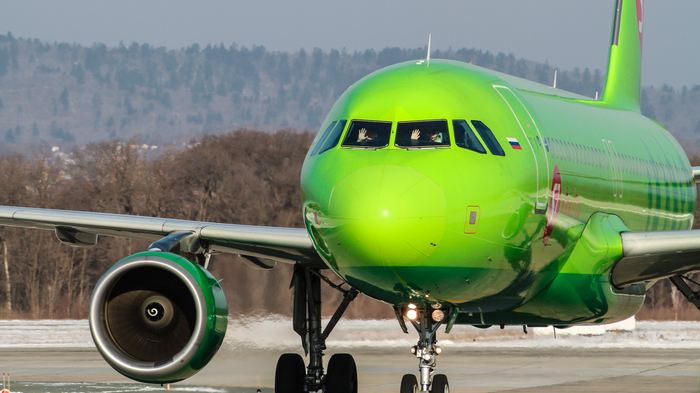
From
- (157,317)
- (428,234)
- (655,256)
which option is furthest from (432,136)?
(655,256)

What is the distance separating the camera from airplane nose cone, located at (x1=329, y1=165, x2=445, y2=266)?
7.81 m

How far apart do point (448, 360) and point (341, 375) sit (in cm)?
1083

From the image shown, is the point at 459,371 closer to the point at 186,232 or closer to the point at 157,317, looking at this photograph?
the point at 186,232

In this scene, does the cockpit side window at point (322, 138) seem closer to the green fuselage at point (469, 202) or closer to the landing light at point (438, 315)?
the green fuselage at point (469, 202)

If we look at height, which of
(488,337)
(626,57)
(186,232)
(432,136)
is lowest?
(488,337)

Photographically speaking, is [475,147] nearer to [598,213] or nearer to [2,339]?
[598,213]

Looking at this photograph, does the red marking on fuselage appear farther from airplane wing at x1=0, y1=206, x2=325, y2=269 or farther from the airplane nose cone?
airplane wing at x1=0, y1=206, x2=325, y2=269

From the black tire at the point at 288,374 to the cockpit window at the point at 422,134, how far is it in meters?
5.25

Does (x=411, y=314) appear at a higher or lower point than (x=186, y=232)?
lower

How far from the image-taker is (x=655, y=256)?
10805 mm

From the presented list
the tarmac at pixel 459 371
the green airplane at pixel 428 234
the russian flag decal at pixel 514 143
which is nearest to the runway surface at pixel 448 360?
the tarmac at pixel 459 371

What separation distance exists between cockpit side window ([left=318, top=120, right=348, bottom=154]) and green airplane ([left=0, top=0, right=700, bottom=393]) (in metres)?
0.02

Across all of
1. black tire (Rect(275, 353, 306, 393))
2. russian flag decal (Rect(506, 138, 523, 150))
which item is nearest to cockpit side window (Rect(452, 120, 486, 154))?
russian flag decal (Rect(506, 138, 523, 150))

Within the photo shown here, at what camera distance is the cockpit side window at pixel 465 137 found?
28.3 ft
